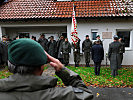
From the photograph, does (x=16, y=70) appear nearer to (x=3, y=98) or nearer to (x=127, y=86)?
(x=3, y=98)

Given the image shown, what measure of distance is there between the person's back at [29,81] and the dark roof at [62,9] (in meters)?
10.1

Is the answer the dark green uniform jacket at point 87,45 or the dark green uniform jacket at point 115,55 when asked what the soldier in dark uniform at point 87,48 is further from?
the dark green uniform jacket at point 115,55

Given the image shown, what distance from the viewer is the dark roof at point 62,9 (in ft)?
35.7

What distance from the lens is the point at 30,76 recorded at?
43.7 inches

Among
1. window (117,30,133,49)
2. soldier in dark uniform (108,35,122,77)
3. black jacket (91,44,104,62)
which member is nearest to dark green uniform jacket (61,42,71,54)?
black jacket (91,44,104,62)

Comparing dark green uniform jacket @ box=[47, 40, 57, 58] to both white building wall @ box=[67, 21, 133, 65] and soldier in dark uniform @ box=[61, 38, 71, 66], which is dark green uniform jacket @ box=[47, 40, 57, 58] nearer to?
soldier in dark uniform @ box=[61, 38, 71, 66]

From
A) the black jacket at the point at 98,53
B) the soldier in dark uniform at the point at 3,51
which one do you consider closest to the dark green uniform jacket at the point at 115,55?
the black jacket at the point at 98,53

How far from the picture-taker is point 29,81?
109 centimetres

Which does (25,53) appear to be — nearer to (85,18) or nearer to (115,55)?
(115,55)

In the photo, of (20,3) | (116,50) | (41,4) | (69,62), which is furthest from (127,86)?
(20,3)

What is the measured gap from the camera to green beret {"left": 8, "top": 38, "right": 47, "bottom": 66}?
109 cm

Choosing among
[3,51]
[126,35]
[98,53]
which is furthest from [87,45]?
Answer: [3,51]

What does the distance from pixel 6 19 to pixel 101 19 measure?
788 cm

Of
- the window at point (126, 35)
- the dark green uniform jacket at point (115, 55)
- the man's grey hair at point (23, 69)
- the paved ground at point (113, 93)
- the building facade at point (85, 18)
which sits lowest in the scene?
the paved ground at point (113, 93)
